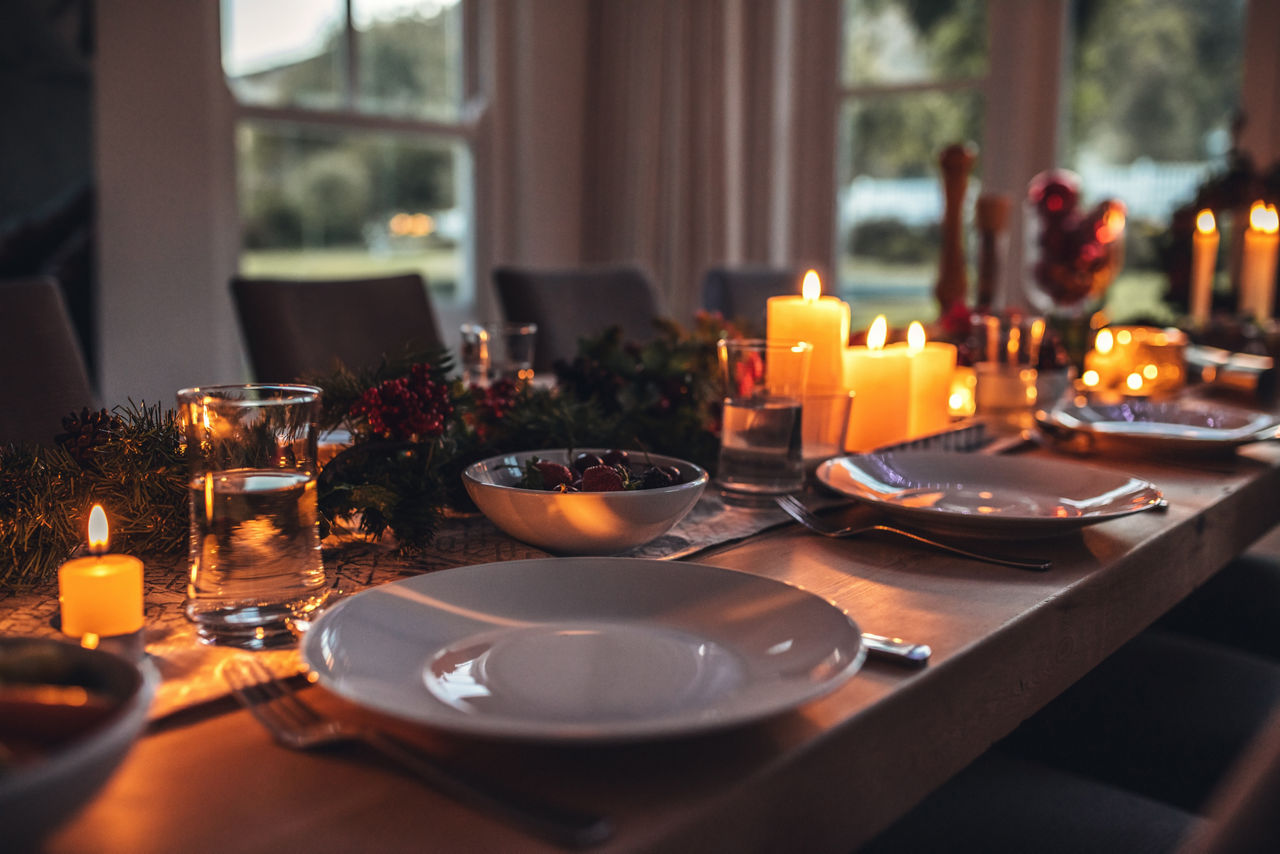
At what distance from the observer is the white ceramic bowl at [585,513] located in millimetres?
768

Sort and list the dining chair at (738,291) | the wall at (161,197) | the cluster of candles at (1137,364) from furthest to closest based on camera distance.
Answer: the wall at (161,197) → the dining chair at (738,291) → the cluster of candles at (1137,364)

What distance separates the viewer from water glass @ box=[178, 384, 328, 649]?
65cm

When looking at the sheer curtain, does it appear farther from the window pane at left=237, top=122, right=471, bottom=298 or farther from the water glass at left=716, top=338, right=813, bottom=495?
the water glass at left=716, top=338, right=813, bottom=495

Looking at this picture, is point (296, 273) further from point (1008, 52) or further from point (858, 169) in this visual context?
point (1008, 52)

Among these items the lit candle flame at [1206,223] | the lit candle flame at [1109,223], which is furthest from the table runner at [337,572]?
the lit candle flame at [1206,223]

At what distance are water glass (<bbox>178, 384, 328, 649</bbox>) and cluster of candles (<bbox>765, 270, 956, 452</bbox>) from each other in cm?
60

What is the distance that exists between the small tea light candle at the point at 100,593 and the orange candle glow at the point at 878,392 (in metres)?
0.84

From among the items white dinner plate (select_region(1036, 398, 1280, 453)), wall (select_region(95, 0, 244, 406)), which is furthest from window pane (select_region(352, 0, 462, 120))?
white dinner plate (select_region(1036, 398, 1280, 453))

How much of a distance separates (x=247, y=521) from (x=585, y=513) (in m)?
0.23

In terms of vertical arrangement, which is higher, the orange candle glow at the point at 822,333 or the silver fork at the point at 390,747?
the orange candle glow at the point at 822,333

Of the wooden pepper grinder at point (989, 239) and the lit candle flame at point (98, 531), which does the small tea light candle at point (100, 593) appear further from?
the wooden pepper grinder at point (989, 239)

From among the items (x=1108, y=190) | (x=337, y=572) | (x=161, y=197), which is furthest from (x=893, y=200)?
(x=337, y=572)

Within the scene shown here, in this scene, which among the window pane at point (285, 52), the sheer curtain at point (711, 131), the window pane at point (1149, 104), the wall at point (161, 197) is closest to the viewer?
the wall at point (161, 197)

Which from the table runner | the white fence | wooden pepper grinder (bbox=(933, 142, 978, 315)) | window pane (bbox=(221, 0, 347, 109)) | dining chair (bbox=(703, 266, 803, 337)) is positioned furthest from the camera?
the white fence
